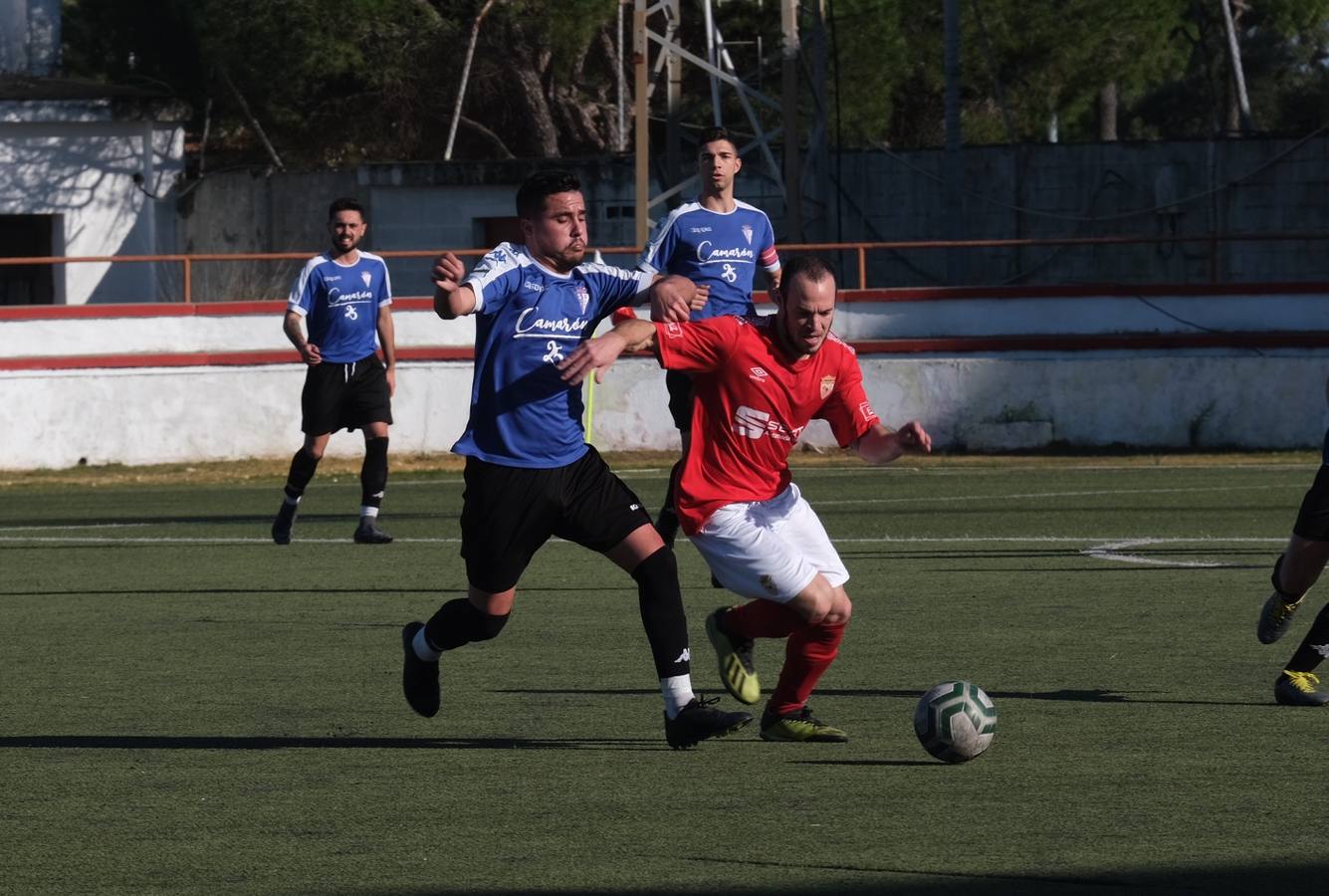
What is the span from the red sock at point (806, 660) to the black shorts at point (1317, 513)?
77.0 inches

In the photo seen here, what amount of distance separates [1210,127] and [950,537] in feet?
112

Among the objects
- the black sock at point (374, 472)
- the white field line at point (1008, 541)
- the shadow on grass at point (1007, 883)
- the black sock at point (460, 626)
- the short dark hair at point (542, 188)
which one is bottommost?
the white field line at point (1008, 541)

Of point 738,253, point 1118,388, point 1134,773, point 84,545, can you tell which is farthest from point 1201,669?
point 1118,388

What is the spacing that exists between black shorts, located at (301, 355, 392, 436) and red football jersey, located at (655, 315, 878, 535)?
7.37 meters

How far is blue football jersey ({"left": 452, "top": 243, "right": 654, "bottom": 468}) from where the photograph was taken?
7.05 meters


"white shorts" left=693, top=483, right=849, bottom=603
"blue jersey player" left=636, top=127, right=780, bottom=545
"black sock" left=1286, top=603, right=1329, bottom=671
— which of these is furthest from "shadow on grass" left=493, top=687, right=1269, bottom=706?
"blue jersey player" left=636, top=127, right=780, bottom=545

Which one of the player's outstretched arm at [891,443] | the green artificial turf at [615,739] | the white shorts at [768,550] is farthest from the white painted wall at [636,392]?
the white shorts at [768,550]

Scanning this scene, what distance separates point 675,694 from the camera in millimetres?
6699

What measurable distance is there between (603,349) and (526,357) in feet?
2.66

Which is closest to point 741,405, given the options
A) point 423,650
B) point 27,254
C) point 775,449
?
point 775,449

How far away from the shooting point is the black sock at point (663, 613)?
22.3 ft

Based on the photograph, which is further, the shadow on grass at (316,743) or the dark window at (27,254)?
the dark window at (27,254)

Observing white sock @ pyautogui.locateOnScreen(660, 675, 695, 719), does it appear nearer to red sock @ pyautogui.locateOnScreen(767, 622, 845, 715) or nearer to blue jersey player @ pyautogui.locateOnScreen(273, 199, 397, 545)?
red sock @ pyautogui.locateOnScreen(767, 622, 845, 715)

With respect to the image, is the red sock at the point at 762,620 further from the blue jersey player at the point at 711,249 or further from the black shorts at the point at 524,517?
the blue jersey player at the point at 711,249
